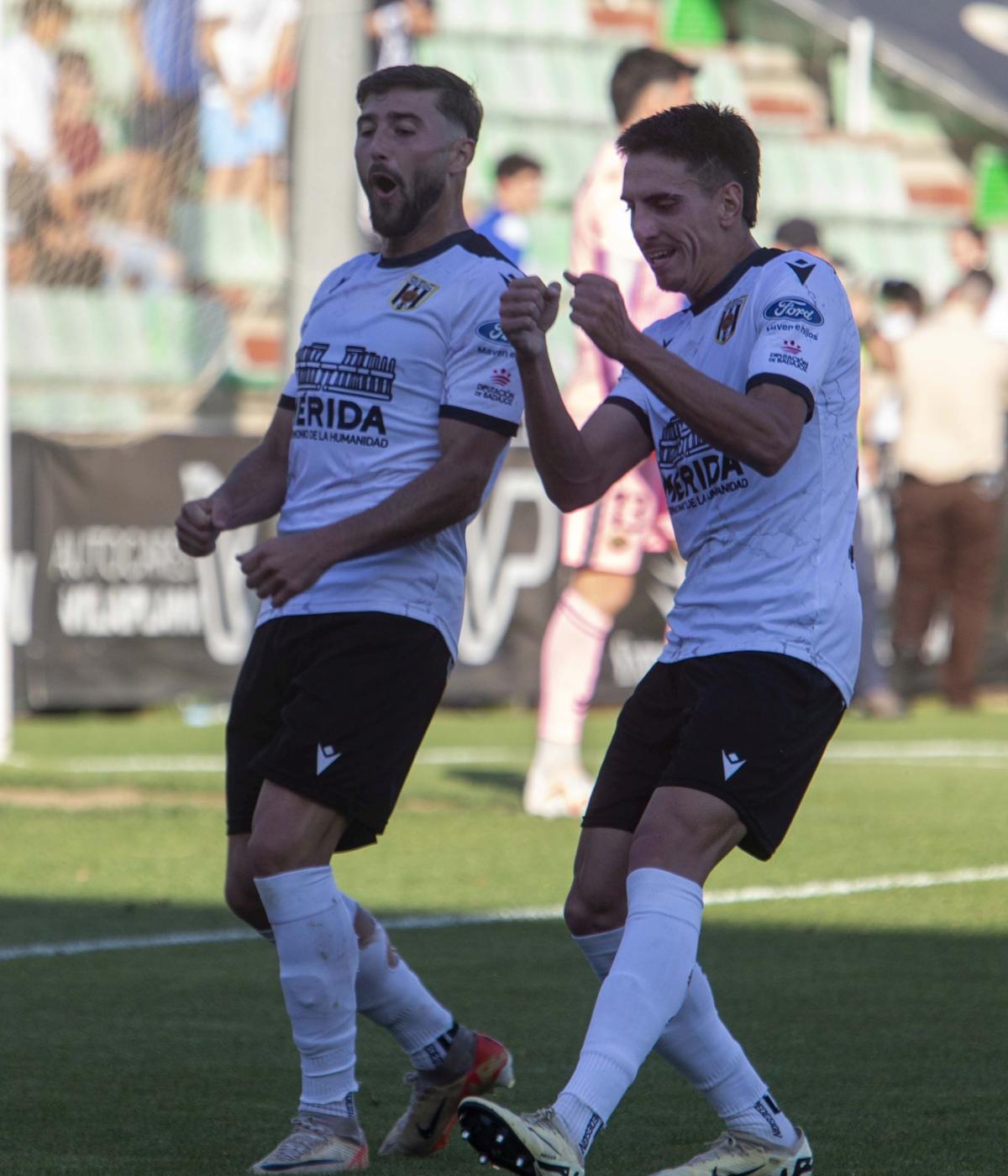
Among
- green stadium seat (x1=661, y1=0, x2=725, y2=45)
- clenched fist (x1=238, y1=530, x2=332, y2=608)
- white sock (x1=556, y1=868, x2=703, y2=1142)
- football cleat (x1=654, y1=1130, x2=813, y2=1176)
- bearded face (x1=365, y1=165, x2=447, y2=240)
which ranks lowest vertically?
football cleat (x1=654, y1=1130, x2=813, y2=1176)

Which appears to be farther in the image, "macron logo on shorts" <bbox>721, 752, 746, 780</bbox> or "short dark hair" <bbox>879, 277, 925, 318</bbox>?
"short dark hair" <bbox>879, 277, 925, 318</bbox>

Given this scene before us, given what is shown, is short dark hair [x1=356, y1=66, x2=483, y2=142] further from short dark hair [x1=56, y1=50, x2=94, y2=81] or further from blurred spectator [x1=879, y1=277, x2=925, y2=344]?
blurred spectator [x1=879, y1=277, x2=925, y2=344]

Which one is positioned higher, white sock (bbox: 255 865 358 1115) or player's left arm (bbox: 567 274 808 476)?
player's left arm (bbox: 567 274 808 476)

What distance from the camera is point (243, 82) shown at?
47.4ft

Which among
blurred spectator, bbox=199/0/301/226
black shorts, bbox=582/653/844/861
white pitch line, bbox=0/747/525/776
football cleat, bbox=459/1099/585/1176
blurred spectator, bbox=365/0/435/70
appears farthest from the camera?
blurred spectator, bbox=365/0/435/70

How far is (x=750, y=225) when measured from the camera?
417cm

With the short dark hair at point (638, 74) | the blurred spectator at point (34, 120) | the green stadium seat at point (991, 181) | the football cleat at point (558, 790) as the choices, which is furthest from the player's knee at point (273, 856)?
the green stadium seat at point (991, 181)

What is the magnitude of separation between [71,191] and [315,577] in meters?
10.6

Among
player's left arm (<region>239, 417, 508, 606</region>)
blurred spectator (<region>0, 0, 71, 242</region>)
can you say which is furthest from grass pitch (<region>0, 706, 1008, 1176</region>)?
blurred spectator (<region>0, 0, 71, 242</region>)

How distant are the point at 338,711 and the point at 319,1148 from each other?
0.80 meters

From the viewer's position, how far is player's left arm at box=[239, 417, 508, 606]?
4277mm

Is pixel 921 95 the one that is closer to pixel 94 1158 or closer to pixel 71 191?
pixel 71 191

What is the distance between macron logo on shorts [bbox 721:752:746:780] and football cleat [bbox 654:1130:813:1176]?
0.64 meters

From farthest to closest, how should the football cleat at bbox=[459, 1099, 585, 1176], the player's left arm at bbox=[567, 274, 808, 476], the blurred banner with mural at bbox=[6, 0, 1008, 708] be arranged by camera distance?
the blurred banner with mural at bbox=[6, 0, 1008, 708] → the player's left arm at bbox=[567, 274, 808, 476] → the football cleat at bbox=[459, 1099, 585, 1176]
